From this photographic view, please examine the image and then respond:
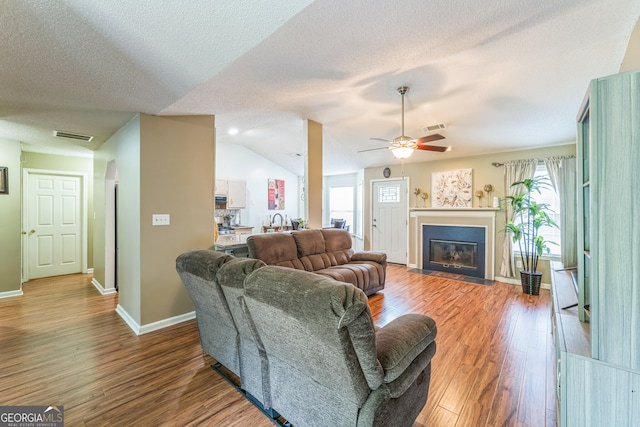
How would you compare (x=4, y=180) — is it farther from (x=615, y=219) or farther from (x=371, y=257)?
(x=615, y=219)

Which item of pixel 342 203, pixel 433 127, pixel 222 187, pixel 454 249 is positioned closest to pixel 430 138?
pixel 433 127

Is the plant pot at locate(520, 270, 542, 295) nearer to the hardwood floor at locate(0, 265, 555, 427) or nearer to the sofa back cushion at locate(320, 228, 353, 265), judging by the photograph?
the hardwood floor at locate(0, 265, 555, 427)

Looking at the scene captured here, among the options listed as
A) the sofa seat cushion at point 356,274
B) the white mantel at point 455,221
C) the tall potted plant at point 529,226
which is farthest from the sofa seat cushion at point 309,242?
the tall potted plant at point 529,226

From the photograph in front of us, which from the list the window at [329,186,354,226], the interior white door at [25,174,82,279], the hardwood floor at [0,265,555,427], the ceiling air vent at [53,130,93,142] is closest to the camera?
the hardwood floor at [0,265,555,427]

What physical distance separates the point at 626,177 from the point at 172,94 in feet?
10.4

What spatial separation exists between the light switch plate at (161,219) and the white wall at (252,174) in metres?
3.53

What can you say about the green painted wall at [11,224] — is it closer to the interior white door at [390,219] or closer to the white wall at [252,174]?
the white wall at [252,174]

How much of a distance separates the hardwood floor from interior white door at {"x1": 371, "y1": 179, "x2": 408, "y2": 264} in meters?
2.68

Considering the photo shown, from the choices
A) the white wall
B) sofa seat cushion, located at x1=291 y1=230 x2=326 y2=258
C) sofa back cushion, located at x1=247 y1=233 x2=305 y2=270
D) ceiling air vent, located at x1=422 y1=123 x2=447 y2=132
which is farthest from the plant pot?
the white wall

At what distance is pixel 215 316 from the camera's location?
207cm

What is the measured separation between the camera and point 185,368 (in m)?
2.29

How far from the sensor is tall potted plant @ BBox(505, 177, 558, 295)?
14.1 ft

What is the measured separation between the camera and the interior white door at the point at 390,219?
6.42 metres

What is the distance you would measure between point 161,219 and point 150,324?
1.18 m
